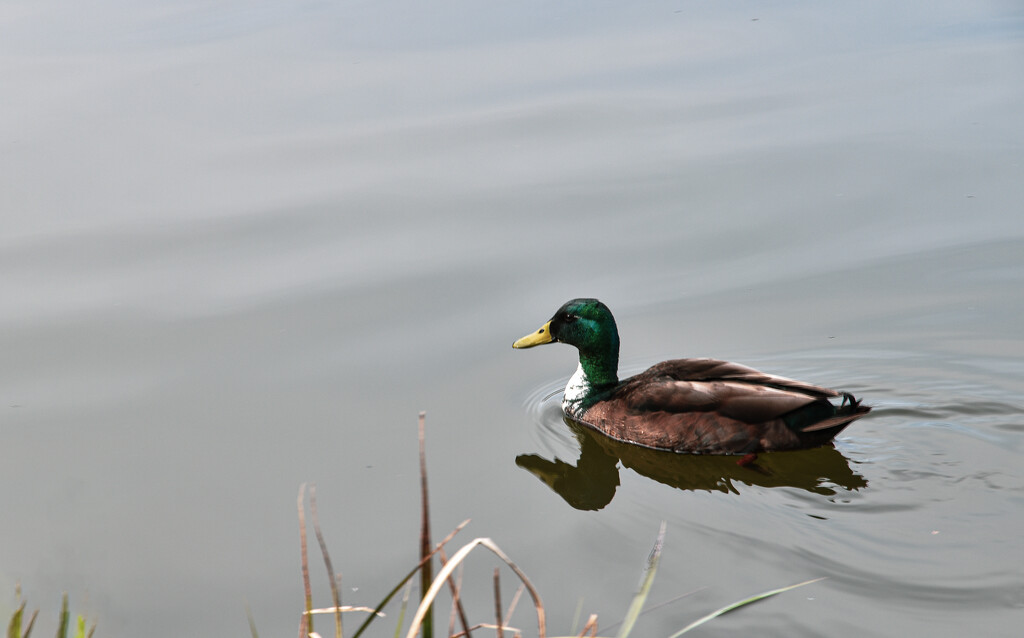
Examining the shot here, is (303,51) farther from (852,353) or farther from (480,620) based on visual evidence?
(480,620)

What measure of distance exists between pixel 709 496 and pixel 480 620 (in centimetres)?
166

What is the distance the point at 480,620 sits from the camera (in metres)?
4.75

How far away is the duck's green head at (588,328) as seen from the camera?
7.20m

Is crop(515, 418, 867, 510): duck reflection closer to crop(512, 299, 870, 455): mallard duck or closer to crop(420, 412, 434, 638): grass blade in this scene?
crop(512, 299, 870, 455): mallard duck

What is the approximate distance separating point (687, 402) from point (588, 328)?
0.91 metres

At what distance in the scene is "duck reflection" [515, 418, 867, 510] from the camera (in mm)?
6016

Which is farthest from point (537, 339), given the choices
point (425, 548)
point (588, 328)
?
point (425, 548)

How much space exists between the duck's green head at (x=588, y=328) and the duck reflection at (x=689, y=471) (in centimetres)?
71

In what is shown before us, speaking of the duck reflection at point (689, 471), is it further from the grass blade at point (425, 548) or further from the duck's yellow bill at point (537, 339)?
the grass blade at point (425, 548)

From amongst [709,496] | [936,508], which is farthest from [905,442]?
[709,496]

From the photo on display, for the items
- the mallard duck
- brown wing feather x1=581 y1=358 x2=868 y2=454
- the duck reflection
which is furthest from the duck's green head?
the duck reflection

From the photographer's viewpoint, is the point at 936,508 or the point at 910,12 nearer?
the point at 936,508

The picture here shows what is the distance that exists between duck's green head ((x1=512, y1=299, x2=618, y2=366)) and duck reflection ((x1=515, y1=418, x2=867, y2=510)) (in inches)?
28.0

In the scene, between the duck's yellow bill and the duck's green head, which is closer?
the duck's green head
